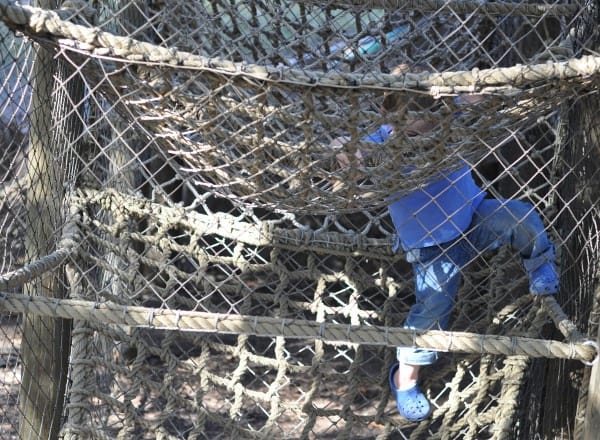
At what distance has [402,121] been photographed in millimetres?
1454

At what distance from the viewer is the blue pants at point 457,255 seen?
1.89 meters

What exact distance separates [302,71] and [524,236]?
72cm

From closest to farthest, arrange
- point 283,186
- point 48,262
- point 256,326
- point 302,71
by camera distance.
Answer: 1. point 302,71
2. point 256,326
3. point 48,262
4. point 283,186

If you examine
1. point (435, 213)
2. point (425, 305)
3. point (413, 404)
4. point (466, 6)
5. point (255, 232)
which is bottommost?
point (413, 404)

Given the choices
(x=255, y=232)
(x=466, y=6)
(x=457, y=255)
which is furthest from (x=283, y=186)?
(x=466, y=6)

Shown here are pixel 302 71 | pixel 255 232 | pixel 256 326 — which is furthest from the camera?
pixel 255 232

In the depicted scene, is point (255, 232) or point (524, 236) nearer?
point (524, 236)

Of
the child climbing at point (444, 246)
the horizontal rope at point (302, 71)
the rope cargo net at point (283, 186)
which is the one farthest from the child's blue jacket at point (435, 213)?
the horizontal rope at point (302, 71)

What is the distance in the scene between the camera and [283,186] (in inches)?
74.5

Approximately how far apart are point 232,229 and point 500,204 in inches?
24.7

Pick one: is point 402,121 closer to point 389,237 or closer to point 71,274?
point 389,237

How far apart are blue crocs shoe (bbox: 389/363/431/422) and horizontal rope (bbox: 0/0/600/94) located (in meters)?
0.78

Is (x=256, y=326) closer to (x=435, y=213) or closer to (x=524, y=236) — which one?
(x=435, y=213)

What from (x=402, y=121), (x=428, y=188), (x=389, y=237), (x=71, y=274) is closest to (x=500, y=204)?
(x=428, y=188)
